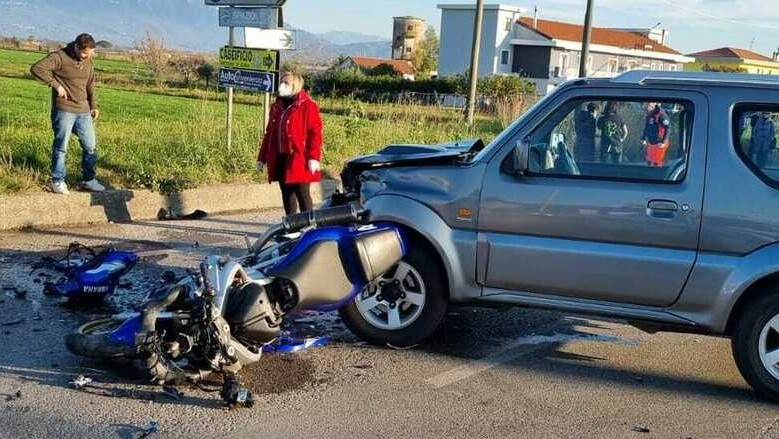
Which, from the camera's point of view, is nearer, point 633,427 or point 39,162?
point 633,427

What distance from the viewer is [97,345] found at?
489cm

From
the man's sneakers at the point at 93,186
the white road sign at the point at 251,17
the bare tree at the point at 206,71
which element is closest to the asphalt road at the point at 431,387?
the man's sneakers at the point at 93,186


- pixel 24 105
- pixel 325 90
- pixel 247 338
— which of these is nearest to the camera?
pixel 247 338

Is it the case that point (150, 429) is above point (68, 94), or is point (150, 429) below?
below

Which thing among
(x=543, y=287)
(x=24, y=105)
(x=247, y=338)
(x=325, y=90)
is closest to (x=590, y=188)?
(x=543, y=287)

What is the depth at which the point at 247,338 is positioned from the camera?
16.8 ft

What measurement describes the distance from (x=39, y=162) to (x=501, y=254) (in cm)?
666

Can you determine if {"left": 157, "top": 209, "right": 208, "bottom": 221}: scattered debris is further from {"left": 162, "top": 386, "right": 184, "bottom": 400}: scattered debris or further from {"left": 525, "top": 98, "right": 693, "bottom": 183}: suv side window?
{"left": 525, "top": 98, "right": 693, "bottom": 183}: suv side window

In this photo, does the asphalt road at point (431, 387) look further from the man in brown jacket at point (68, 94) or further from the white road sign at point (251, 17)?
the white road sign at point (251, 17)

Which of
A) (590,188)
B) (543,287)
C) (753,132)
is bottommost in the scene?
(543,287)

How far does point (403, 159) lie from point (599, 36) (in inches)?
3348

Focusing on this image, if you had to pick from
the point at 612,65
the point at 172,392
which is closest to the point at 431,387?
the point at 172,392

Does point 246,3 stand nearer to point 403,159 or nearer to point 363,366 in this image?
point 403,159

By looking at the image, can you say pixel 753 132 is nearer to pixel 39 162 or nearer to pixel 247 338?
pixel 247 338
